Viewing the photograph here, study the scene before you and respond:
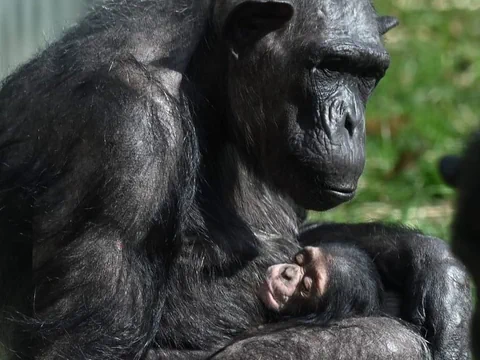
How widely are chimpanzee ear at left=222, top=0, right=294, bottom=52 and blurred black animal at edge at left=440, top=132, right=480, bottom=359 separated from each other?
1.86 m

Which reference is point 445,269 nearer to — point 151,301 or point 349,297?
point 349,297

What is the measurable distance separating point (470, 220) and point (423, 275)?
8.54 feet

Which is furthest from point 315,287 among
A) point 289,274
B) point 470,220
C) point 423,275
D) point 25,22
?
point 25,22

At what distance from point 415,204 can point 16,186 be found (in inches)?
172

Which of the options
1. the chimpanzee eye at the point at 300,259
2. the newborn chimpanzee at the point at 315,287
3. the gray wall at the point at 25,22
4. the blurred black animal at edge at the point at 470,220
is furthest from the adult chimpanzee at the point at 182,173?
the gray wall at the point at 25,22

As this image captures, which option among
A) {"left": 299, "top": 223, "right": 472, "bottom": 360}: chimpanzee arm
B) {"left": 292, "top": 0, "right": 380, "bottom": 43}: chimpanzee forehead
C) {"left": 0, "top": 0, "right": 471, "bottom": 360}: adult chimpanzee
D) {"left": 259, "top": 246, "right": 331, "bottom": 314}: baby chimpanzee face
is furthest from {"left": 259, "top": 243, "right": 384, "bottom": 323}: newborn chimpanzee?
{"left": 292, "top": 0, "right": 380, "bottom": 43}: chimpanzee forehead

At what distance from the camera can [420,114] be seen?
11.3 metres

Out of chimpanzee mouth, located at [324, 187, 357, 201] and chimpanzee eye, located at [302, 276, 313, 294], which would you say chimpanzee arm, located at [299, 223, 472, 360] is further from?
chimpanzee mouth, located at [324, 187, 357, 201]

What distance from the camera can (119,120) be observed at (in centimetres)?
556

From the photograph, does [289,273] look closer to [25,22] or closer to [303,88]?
[303,88]

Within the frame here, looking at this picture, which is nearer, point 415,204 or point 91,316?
point 91,316

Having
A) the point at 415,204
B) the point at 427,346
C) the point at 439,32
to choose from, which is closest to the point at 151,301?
the point at 427,346

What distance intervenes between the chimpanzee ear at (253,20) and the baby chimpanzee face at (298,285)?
114 centimetres

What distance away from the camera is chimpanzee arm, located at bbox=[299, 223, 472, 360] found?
644 centimetres
